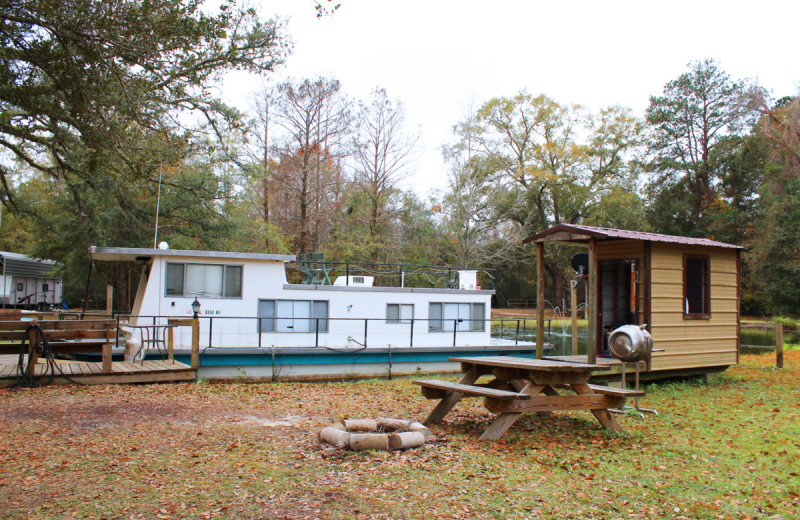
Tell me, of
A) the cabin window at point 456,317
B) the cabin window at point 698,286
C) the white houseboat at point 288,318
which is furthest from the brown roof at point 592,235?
the cabin window at point 456,317

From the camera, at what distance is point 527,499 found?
14.7 ft

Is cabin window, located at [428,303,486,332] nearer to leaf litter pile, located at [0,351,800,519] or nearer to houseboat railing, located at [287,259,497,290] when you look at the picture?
houseboat railing, located at [287,259,497,290]

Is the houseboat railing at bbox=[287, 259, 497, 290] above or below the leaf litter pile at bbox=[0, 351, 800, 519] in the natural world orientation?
above

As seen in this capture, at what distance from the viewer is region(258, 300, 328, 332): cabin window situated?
44.9 feet

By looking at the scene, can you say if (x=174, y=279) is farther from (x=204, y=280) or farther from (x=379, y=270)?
(x=379, y=270)

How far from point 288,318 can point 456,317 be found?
4.81 m

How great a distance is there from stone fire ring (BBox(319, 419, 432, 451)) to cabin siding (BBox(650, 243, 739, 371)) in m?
5.89

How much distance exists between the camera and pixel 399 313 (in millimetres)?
15188

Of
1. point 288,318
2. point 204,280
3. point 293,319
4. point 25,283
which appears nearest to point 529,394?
point 288,318

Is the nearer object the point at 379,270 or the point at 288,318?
the point at 288,318

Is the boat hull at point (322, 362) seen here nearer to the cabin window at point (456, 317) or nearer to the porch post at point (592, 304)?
the cabin window at point (456, 317)

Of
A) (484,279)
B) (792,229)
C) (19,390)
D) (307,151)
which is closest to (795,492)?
(19,390)

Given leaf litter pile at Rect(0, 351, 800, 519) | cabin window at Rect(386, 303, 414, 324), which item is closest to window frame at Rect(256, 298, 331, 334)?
cabin window at Rect(386, 303, 414, 324)

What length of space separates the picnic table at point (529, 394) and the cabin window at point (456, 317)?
324 inches
